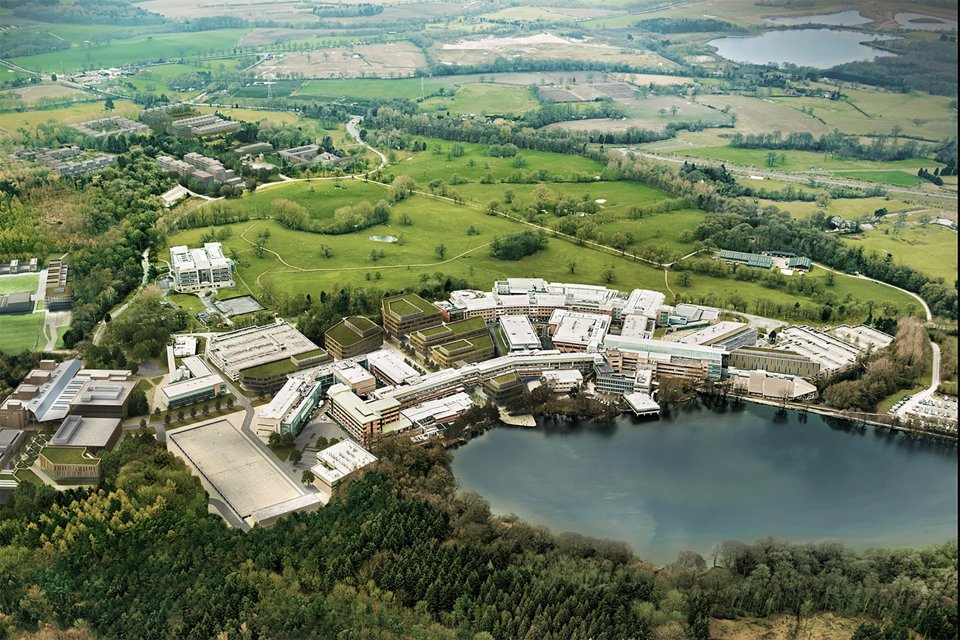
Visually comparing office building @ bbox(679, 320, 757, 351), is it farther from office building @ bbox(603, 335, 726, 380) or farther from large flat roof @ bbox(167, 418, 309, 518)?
large flat roof @ bbox(167, 418, 309, 518)

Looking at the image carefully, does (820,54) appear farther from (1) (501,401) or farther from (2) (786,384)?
(1) (501,401)

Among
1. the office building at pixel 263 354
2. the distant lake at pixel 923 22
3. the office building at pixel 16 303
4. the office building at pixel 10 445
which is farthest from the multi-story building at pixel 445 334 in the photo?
the distant lake at pixel 923 22

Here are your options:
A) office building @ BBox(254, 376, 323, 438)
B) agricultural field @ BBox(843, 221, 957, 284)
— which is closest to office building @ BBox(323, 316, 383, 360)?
office building @ BBox(254, 376, 323, 438)

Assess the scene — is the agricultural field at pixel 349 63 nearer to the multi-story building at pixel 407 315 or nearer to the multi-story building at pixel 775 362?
the multi-story building at pixel 407 315

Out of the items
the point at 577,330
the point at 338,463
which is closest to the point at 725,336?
the point at 577,330

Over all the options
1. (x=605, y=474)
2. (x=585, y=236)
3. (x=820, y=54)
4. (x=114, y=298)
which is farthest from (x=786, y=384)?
(x=820, y=54)

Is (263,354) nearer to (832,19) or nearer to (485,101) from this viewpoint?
(832,19)
